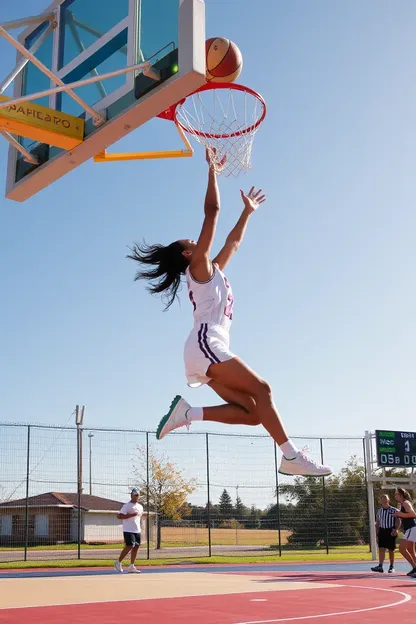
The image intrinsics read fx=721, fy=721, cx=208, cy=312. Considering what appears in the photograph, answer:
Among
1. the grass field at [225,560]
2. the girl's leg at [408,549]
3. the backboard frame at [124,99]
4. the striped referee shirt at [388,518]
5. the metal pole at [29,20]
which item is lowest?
the grass field at [225,560]

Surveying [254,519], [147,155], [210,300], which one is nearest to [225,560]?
[254,519]

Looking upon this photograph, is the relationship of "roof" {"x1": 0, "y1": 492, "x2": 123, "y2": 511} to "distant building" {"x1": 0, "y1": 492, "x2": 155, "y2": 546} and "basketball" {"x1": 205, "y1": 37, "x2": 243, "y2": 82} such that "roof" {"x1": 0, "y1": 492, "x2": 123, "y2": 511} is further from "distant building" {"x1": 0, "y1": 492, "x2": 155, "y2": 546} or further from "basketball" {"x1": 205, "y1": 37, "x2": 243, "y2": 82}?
"basketball" {"x1": 205, "y1": 37, "x2": 243, "y2": 82}

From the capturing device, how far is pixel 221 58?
5.49 meters

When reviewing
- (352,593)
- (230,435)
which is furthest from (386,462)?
(352,593)

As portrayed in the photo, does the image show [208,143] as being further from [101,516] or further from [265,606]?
[101,516]

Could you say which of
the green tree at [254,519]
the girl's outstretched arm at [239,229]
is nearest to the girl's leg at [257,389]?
the girl's outstretched arm at [239,229]

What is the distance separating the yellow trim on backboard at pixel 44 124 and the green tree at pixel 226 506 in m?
16.8

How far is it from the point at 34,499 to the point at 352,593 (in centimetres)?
1073

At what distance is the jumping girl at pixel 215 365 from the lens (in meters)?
4.33

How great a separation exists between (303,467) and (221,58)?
3.13m

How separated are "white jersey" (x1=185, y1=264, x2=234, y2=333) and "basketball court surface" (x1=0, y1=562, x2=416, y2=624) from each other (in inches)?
150

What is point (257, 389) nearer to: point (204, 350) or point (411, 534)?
point (204, 350)

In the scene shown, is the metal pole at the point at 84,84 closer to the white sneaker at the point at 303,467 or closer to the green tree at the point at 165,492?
the white sneaker at the point at 303,467

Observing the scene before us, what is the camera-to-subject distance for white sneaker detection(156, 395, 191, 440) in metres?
4.72
